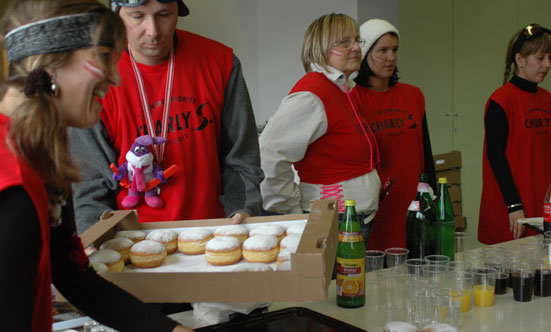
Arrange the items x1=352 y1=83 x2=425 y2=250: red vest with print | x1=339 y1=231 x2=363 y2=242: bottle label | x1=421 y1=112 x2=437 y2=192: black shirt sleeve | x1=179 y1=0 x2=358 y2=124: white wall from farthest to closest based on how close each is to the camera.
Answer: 1. x1=179 y1=0 x2=358 y2=124: white wall
2. x1=421 y1=112 x2=437 y2=192: black shirt sleeve
3. x1=352 y1=83 x2=425 y2=250: red vest with print
4. x1=339 y1=231 x2=363 y2=242: bottle label

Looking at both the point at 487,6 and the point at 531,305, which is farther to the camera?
the point at 487,6

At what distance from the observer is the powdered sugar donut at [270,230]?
4.27ft

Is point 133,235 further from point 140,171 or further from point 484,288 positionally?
point 484,288

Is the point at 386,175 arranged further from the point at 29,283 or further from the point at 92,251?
the point at 29,283

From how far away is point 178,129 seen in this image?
1.61 meters

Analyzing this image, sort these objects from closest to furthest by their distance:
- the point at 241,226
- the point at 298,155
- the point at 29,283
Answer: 1. the point at 29,283
2. the point at 241,226
3. the point at 298,155

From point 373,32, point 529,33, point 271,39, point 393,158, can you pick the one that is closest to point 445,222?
point 393,158

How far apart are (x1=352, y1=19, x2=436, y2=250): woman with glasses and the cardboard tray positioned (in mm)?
1141

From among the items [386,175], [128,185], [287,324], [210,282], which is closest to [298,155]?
[386,175]

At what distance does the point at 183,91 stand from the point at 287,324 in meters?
0.79

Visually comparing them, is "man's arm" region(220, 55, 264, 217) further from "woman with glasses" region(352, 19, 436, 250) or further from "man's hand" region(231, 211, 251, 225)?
"woman with glasses" region(352, 19, 436, 250)

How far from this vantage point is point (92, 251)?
1.18 m

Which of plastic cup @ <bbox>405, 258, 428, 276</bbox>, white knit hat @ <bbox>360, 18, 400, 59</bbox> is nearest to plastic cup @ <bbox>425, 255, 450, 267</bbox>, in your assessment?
plastic cup @ <bbox>405, 258, 428, 276</bbox>

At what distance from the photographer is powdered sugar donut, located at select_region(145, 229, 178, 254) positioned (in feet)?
4.34
